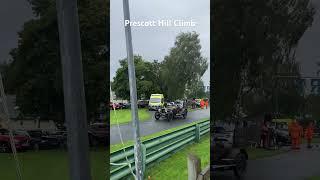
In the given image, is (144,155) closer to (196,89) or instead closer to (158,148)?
(158,148)

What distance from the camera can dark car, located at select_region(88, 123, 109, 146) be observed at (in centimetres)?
712

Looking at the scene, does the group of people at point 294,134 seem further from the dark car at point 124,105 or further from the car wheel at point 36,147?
the car wheel at point 36,147

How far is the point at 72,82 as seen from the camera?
3254 millimetres

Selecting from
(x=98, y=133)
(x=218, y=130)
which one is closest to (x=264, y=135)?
(x=218, y=130)

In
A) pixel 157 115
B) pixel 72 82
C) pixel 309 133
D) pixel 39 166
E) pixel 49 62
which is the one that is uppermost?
pixel 49 62

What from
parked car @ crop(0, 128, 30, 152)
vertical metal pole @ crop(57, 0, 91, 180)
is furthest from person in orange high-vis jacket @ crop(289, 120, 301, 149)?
vertical metal pole @ crop(57, 0, 91, 180)

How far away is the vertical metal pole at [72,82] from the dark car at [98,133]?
383 cm

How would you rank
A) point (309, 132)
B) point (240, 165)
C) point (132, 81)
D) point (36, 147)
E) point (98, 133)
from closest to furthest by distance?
point (132, 81)
point (309, 132)
point (240, 165)
point (98, 133)
point (36, 147)

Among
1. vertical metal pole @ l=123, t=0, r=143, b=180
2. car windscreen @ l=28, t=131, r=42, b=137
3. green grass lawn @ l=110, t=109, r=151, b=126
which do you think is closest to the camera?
vertical metal pole @ l=123, t=0, r=143, b=180

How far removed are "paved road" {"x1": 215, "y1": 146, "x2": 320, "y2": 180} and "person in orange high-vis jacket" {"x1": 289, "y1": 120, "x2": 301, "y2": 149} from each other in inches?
3.7

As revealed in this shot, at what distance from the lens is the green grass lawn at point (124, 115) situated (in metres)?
6.77

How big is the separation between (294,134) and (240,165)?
84 cm

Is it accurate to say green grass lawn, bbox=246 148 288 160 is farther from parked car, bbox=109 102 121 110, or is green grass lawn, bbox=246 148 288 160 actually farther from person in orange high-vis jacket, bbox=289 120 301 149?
parked car, bbox=109 102 121 110

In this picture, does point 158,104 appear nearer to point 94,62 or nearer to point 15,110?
point 94,62
